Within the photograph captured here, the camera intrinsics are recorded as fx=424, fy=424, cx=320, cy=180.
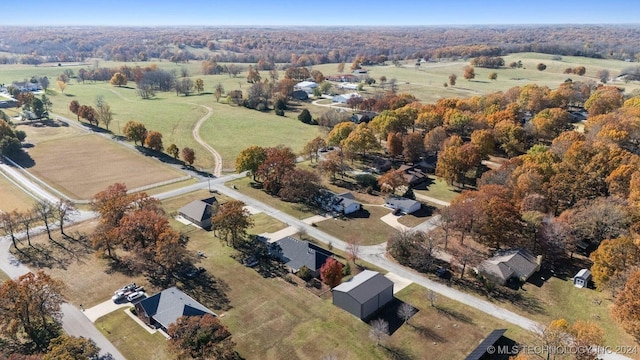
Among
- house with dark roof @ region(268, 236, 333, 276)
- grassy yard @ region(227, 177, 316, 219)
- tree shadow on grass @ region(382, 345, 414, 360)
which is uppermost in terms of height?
house with dark roof @ region(268, 236, 333, 276)

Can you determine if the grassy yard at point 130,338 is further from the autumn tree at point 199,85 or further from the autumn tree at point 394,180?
the autumn tree at point 199,85

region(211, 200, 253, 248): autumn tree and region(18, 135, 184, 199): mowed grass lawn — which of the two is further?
region(18, 135, 184, 199): mowed grass lawn

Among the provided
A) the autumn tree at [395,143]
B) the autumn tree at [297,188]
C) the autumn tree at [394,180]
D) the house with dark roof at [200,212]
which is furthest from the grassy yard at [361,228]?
the autumn tree at [395,143]

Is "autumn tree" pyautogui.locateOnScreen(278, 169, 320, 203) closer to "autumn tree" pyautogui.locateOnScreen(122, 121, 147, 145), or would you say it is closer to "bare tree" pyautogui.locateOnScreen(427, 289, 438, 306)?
"bare tree" pyautogui.locateOnScreen(427, 289, 438, 306)

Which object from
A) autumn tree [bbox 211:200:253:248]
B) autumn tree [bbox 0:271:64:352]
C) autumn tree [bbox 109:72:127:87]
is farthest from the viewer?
autumn tree [bbox 109:72:127:87]

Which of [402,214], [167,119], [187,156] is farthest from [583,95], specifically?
[167,119]

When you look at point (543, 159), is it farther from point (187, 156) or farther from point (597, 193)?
point (187, 156)

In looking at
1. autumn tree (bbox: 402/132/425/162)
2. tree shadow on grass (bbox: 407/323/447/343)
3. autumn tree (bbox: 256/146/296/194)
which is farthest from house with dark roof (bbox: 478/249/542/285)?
autumn tree (bbox: 402/132/425/162)
